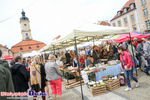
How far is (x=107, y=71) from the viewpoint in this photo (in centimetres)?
546

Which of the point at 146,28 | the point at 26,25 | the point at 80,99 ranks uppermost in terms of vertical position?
the point at 26,25

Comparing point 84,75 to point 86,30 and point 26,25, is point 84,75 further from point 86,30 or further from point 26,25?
point 26,25

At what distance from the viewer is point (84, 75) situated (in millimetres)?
5203

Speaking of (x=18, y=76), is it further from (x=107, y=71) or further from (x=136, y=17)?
(x=136, y=17)

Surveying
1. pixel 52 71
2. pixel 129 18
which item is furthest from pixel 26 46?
pixel 52 71

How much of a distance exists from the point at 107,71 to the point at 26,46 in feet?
210

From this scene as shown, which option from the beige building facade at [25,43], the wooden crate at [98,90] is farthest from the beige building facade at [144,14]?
the beige building facade at [25,43]

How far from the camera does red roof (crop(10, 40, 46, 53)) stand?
60.2 metres

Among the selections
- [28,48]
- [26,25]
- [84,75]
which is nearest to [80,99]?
[84,75]

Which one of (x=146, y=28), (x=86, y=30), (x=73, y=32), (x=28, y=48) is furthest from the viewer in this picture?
(x=28, y=48)

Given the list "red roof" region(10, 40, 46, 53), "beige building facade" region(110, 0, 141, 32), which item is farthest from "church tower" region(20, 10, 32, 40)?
"beige building facade" region(110, 0, 141, 32)

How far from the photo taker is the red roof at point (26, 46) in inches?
2368

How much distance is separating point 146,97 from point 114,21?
3634cm

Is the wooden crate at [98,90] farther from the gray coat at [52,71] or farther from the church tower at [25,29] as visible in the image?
the church tower at [25,29]
